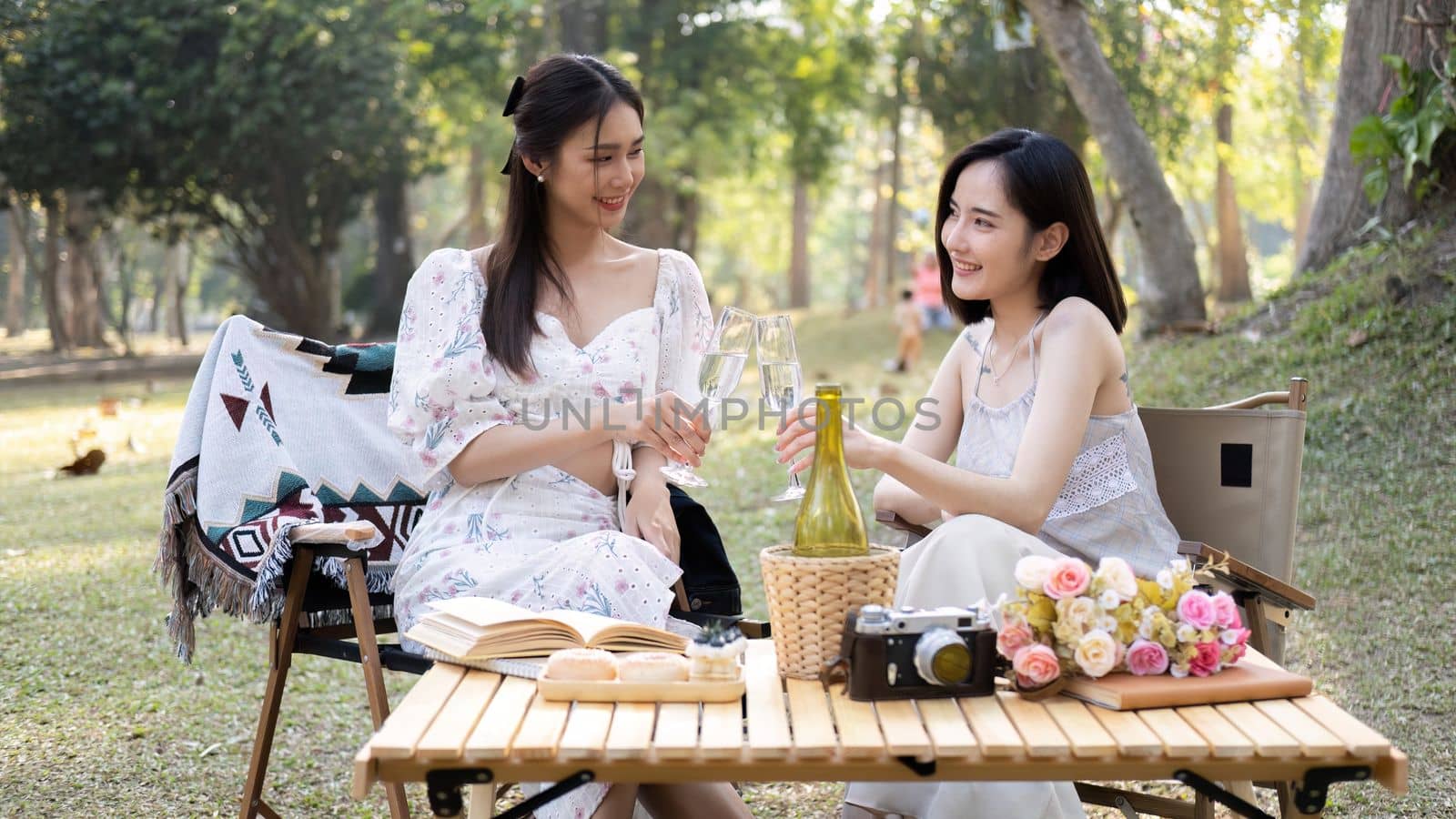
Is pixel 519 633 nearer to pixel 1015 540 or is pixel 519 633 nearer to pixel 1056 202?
pixel 1015 540

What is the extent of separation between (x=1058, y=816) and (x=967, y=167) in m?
1.34

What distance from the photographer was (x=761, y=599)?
19.6ft

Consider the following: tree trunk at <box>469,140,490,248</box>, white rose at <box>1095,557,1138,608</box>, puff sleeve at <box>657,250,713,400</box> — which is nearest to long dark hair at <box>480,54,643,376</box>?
puff sleeve at <box>657,250,713,400</box>

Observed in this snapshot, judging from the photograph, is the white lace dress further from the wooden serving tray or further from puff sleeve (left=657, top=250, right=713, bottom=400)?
puff sleeve (left=657, top=250, right=713, bottom=400)

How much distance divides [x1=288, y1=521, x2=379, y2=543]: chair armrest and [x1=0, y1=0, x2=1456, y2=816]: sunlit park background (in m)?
1.08

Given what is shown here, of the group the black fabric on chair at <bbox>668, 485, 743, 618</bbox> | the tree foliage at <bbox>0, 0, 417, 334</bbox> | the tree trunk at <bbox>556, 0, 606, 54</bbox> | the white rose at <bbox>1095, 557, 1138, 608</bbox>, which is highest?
the tree trunk at <bbox>556, 0, 606, 54</bbox>

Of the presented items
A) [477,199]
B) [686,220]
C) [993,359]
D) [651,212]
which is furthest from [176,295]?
[993,359]

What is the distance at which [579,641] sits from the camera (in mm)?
2250

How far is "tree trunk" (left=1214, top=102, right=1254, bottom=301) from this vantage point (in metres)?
17.8

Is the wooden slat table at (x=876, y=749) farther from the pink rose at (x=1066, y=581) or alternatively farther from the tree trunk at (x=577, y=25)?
the tree trunk at (x=577, y=25)

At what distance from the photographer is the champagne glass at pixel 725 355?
7.55ft

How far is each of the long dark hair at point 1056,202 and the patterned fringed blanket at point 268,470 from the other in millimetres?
1671

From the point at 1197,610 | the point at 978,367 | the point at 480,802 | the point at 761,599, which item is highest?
the point at 978,367

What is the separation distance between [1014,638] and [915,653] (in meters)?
0.16
